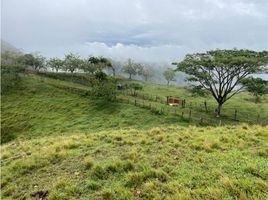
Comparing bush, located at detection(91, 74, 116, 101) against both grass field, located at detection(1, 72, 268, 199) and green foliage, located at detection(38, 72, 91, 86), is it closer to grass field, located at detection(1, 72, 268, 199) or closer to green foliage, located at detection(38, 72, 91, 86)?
green foliage, located at detection(38, 72, 91, 86)

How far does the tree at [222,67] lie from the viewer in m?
42.2

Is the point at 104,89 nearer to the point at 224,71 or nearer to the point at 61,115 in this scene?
the point at 61,115

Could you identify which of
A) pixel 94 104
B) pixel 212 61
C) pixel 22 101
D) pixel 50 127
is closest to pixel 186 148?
pixel 50 127

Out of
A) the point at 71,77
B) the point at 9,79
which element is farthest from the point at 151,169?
the point at 71,77

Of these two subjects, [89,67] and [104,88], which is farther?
[89,67]

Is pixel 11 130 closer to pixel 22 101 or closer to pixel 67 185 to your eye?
pixel 22 101

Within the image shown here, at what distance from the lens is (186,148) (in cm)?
→ 1172

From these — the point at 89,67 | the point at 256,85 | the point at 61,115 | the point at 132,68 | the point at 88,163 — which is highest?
the point at 132,68

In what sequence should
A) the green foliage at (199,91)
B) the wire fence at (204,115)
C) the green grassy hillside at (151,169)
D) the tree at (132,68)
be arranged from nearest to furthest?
the green grassy hillside at (151,169)
the wire fence at (204,115)
the green foliage at (199,91)
the tree at (132,68)

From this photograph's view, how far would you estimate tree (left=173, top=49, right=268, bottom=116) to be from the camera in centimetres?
4216

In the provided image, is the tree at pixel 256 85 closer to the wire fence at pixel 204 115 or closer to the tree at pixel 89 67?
the wire fence at pixel 204 115

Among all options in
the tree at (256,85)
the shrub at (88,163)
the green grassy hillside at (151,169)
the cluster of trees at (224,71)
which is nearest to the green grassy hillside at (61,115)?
the cluster of trees at (224,71)

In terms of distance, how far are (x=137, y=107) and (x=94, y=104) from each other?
8.95 metres

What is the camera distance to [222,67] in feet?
144
